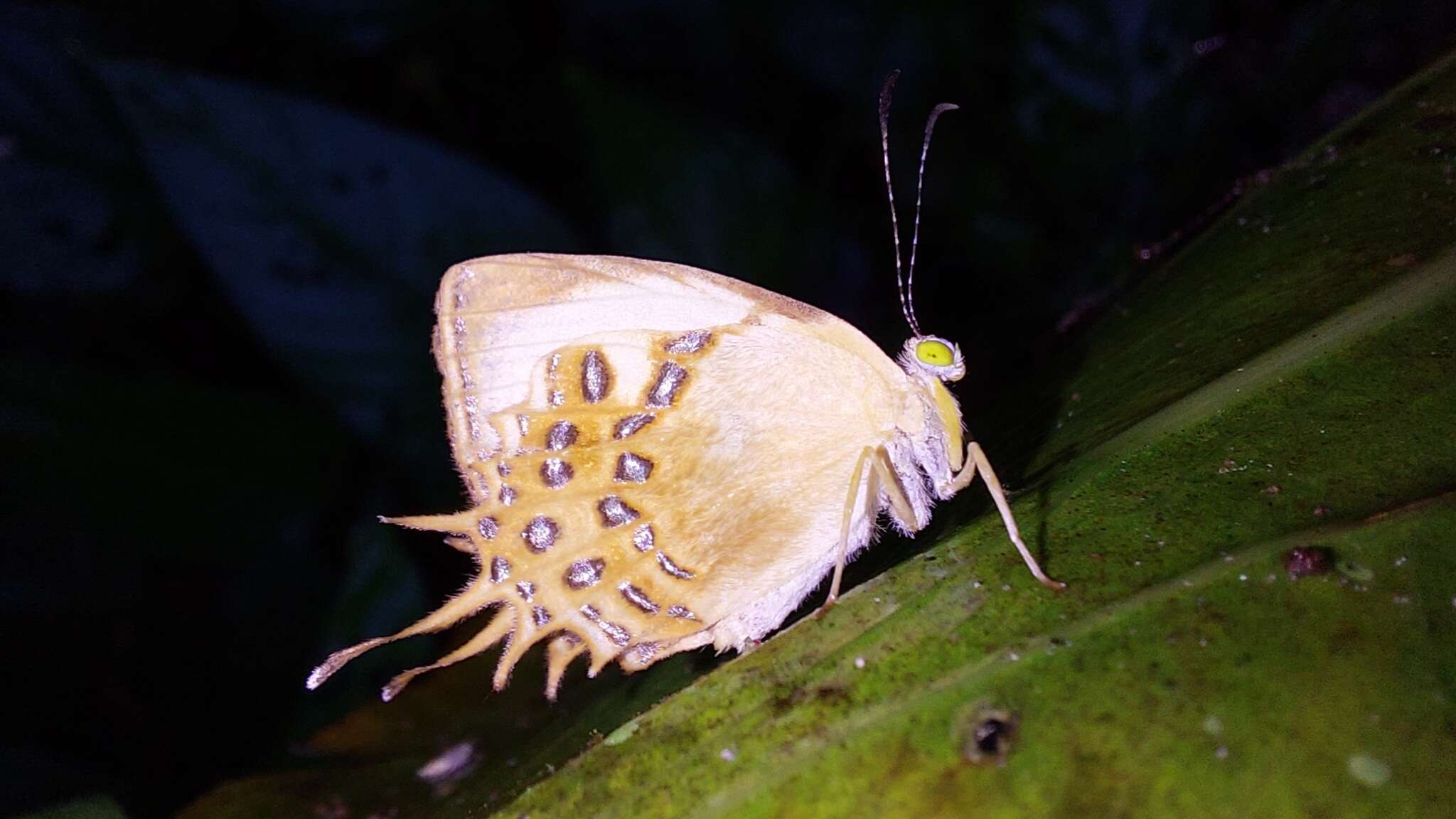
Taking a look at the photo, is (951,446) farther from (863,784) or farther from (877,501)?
(863,784)

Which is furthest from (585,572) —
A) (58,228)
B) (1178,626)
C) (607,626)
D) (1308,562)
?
(58,228)

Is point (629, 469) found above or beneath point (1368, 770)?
above

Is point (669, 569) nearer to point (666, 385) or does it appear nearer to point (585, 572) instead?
point (585, 572)

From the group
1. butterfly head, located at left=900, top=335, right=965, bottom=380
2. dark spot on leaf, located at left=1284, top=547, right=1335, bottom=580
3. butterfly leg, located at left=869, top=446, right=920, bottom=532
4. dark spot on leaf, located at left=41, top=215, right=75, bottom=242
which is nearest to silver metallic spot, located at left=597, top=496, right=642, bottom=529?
butterfly leg, located at left=869, top=446, right=920, bottom=532

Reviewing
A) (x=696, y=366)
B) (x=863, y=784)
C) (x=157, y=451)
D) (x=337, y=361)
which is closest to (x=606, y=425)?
(x=696, y=366)

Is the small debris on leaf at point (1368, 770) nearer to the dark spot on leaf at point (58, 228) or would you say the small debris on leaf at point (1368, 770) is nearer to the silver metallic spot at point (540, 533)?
the silver metallic spot at point (540, 533)

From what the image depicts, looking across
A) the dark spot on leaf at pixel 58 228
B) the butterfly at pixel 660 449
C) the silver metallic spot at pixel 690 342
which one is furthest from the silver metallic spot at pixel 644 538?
the dark spot on leaf at pixel 58 228

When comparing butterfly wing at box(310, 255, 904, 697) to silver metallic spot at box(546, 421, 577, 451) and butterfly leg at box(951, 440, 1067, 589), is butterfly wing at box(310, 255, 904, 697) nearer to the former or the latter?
silver metallic spot at box(546, 421, 577, 451)
